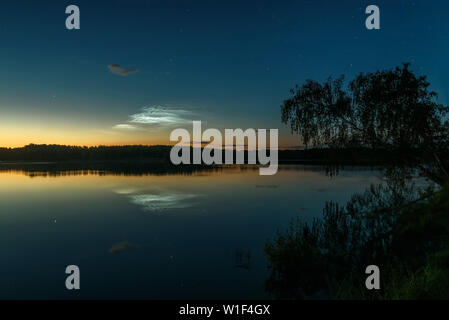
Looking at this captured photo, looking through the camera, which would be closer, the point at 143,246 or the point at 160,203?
the point at 143,246

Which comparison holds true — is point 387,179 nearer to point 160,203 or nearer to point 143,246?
point 143,246

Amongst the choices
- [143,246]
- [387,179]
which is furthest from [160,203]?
[387,179]

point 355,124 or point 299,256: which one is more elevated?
point 355,124

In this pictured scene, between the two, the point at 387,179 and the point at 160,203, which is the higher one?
the point at 387,179

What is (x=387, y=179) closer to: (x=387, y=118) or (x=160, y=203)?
(x=387, y=118)

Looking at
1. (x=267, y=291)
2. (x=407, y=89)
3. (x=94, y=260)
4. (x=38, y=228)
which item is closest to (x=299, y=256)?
(x=267, y=291)

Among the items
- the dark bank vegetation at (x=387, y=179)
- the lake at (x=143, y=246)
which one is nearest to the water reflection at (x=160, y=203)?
the lake at (x=143, y=246)

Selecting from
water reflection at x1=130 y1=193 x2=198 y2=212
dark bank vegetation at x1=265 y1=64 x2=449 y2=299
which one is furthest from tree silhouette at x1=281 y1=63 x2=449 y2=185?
water reflection at x1=130 y1=193 x2=198 y2=212

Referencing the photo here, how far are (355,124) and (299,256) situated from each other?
6604mm

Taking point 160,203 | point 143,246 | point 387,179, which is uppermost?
point 387,179

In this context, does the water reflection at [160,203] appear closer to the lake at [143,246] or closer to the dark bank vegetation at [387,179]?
the lake at [143,246]

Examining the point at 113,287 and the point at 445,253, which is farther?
the point at 113,287
